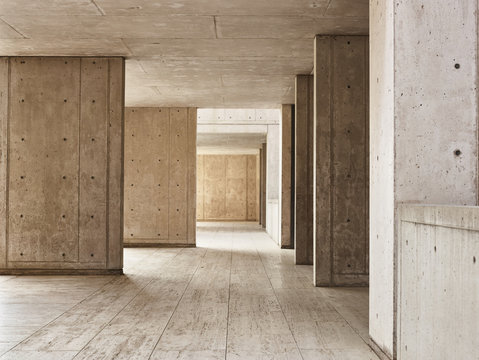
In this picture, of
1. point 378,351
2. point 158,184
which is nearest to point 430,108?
point 378,351

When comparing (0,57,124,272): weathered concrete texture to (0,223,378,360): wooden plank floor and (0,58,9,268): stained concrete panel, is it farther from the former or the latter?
(0,223,378,360): wooden plank floor

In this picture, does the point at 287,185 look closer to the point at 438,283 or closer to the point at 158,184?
the point at 158,184

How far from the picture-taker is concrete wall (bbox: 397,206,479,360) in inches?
101

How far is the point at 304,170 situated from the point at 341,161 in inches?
100

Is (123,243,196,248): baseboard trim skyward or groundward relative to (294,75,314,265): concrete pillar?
groundward

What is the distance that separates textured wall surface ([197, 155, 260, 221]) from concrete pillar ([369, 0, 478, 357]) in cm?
2412

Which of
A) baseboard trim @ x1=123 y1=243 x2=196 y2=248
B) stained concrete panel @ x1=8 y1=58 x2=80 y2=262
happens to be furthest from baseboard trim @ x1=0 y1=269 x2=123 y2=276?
baseboard trim @ x1=123 y1=243 x2=196 y2=248

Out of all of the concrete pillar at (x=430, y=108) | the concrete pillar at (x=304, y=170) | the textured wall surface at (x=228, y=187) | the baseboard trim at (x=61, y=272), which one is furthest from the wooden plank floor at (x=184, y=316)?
the textured wall surface at (x=228, y=187)

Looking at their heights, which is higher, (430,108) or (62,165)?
(430,108)

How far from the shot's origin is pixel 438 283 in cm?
301

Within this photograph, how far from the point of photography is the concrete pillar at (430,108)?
3869mm

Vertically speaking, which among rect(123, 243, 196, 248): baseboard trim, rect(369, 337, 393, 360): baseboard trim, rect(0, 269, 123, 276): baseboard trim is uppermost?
rect(369, 337, 393, 360): baseboard trim

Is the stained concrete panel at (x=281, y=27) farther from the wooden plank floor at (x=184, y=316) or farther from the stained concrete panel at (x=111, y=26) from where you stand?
the wooden plank floor at (x=184, y=316)

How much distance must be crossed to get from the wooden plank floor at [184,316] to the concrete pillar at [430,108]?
1.06m
